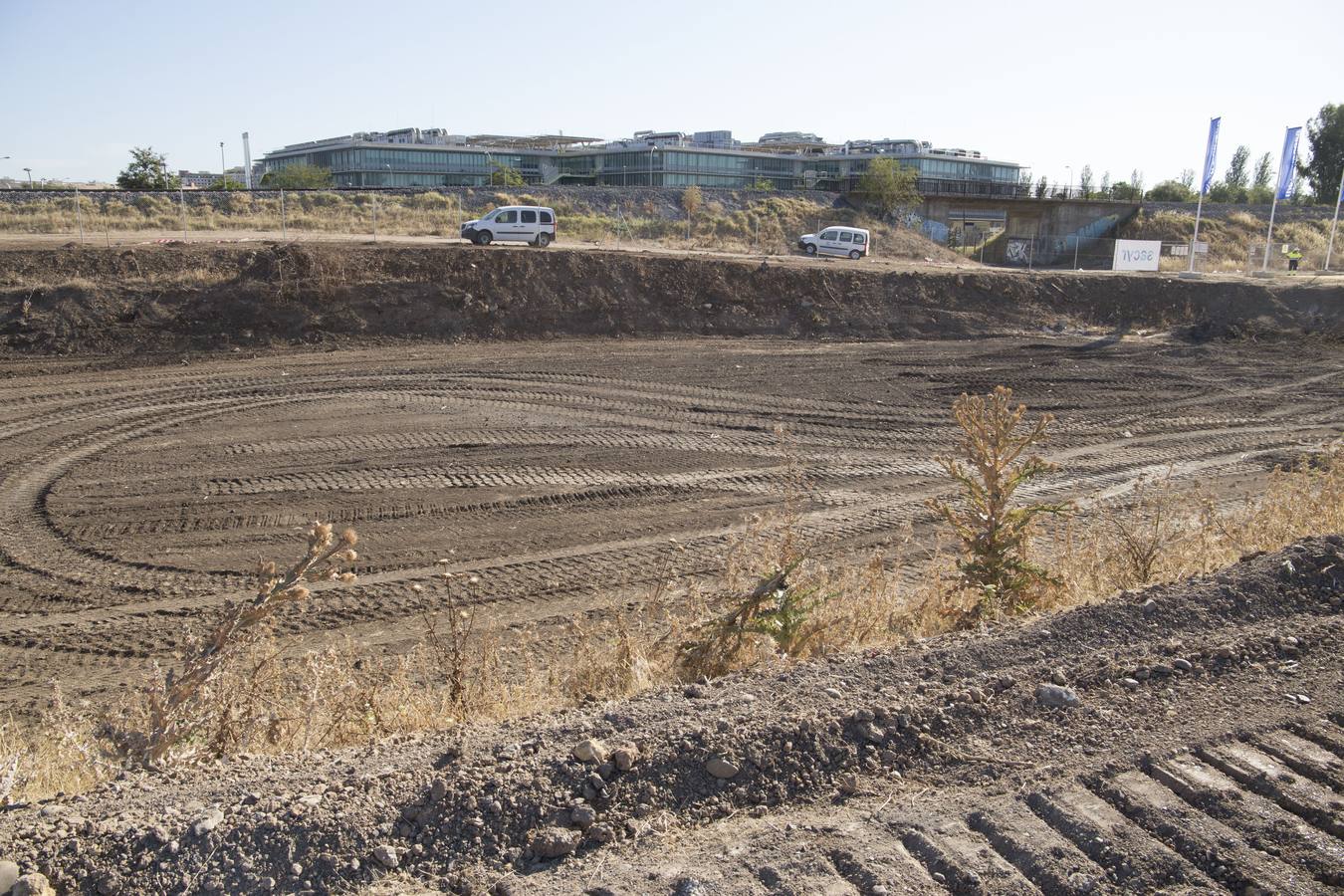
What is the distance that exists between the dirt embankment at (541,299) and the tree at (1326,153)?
53123mm

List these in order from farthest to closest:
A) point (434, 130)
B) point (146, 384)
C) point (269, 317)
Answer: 1. point (434, 130)
2. point (269, 317)
3. point (146, 384)

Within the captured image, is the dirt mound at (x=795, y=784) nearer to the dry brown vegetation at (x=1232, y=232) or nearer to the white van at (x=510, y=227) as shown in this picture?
the white van at (x=510, y=227)

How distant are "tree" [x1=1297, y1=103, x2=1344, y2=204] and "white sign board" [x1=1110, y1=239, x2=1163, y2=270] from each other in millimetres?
47176

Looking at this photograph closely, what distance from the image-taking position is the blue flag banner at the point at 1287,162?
122 feet

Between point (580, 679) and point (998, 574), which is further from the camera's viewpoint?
point (998, 574)

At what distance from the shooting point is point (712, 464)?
15906mm

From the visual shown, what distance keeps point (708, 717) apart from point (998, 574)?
3.71 metres

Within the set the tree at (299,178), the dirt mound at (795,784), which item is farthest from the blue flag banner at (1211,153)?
the tree at (299,178)

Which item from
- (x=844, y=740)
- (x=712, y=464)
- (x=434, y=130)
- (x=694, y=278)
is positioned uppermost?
(x=434, y=130)

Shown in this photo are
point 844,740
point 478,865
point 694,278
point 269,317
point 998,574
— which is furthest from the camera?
point 694,278

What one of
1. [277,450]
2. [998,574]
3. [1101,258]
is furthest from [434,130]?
[998,574]

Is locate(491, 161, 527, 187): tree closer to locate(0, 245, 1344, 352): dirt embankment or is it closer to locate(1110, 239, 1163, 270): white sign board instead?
locate(0, 245, 1344, 352): dirt embankment

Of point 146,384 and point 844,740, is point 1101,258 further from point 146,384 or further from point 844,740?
point 844,740

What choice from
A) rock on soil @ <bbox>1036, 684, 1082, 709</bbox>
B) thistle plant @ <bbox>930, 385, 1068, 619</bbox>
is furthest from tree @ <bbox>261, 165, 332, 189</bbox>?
rock on soil @ <bbox>1036, 684, 1082, 709</bbox>
